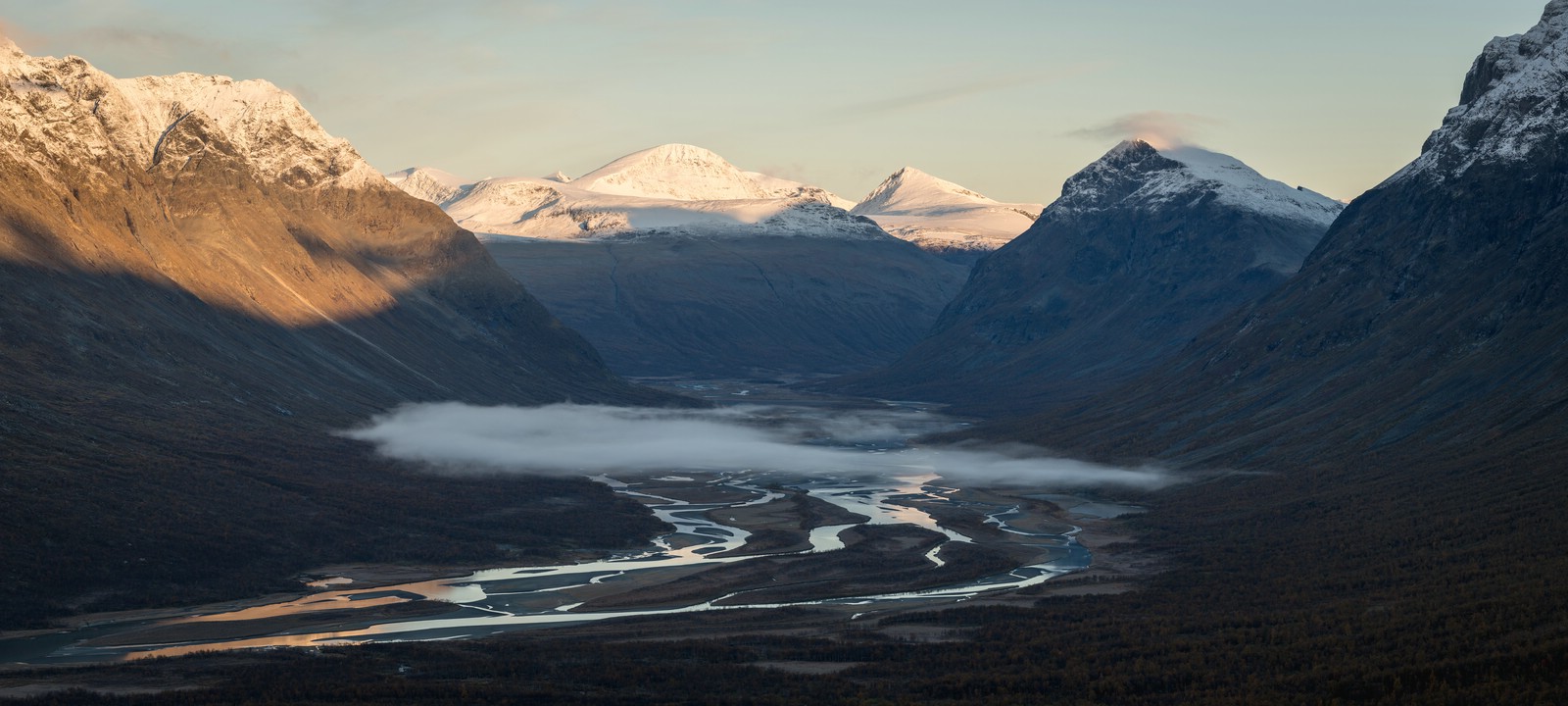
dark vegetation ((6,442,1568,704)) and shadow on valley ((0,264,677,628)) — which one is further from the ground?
shadow on valley ((0,264,677,628))

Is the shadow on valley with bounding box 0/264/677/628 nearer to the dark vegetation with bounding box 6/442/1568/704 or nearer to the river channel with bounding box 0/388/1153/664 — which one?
the river channel with bounding box 0/388/1153/664

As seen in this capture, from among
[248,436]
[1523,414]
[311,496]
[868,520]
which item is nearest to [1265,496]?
[1523,414]

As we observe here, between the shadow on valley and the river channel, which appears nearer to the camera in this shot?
the river channel

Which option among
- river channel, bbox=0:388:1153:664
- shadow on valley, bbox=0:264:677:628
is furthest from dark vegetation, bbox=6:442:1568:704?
shadow on valley, bbox=0:264:677:628

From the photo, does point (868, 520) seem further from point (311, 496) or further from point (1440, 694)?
point (1440, 694)

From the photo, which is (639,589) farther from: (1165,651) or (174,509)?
(1165,651)

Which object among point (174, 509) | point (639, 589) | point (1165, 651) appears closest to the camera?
point (1165, 651)

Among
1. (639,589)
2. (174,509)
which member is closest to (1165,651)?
(639,589)

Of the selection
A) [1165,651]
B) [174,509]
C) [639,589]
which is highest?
[174,509]

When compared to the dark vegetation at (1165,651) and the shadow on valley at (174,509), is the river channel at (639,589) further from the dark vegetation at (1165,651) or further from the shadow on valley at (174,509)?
the dark vegetation at (1165,651)

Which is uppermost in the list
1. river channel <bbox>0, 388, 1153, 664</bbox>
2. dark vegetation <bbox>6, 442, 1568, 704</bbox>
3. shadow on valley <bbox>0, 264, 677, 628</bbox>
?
shadow on valley <bbox>0, 264, 677, 628</bbox>

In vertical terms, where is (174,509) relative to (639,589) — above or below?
above
